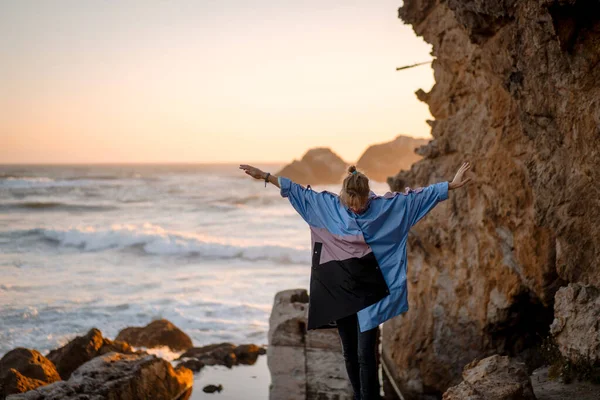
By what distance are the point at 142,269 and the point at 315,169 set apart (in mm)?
61372

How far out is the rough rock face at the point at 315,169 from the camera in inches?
3046

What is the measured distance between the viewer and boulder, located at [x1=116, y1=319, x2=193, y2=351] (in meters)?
10.4

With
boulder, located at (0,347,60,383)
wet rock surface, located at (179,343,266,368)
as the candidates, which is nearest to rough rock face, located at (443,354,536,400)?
boulder, located at (0,347,60,383)

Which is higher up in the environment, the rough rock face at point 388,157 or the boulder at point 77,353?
the rough rock face at point 388,157

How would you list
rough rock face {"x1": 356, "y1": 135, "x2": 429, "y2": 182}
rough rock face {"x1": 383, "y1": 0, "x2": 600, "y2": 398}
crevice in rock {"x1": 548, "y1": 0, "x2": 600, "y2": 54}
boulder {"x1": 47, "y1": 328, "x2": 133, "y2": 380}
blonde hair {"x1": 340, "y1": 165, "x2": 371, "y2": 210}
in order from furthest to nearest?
rough rock face {"x1": 356, "y1": 135, "x2": 429, "y2": 182}, boulder {"x1": 47, "y1": 328, "x2": 133, "y2": 380}, rough rock face {"x1": 383, "y1": 0, "x2": 600, "y2": 398}, crevice in rock {"x1": 548, "y1": 0, "x2": 600, "y2": 54}, blonde hair {"x1": 340, "y1": 165, "x2": 371, "y2": 210}

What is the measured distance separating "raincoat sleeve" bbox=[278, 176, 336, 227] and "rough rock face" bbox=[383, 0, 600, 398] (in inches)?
87.3

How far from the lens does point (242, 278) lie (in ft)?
55.4

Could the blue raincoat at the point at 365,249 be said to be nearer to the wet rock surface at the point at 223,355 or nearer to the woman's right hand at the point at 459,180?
the woman's right hand at the point at 459,180

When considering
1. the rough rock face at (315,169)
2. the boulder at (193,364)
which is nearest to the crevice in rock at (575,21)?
the boulder at (193,364)

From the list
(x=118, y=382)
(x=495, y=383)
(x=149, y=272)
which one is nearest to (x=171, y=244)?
(x=149, y=272)

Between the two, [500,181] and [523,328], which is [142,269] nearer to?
[523,328]

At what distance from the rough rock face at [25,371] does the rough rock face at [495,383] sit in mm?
4922

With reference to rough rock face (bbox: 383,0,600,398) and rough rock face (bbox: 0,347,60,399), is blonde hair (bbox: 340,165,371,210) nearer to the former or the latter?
rough rock face (bbox: 383,0,600,398)

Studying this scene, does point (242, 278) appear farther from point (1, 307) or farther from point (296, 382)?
point (296, 382)
